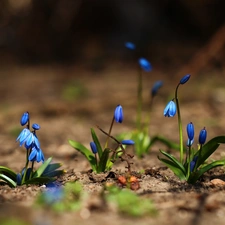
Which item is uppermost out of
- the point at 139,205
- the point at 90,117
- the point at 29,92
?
the point at 29,92

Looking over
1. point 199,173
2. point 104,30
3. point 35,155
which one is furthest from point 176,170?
point 104,30

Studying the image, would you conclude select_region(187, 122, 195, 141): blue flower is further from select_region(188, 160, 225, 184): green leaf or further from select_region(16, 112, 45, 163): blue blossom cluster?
select_region(16, 112, 45, 163): blue blossom cluster

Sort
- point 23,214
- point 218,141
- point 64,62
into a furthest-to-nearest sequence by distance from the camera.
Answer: point 64,62 < point 218,141 < point 23,214

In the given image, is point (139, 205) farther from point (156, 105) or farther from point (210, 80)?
point (210, 80)

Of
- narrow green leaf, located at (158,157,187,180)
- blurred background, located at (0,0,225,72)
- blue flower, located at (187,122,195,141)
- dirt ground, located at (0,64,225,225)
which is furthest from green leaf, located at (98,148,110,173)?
blurred background, located at (0,0,225,72)

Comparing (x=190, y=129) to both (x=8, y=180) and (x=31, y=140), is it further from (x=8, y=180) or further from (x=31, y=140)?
(x=8, y=180)

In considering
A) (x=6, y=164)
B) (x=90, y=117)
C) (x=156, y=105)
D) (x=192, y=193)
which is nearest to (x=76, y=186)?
(x=192, y=193)
